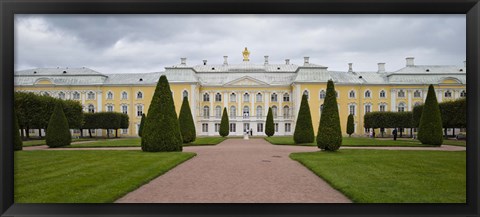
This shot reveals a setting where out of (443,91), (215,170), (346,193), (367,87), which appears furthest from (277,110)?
(346,193)

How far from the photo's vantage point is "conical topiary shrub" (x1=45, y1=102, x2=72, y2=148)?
753 inches

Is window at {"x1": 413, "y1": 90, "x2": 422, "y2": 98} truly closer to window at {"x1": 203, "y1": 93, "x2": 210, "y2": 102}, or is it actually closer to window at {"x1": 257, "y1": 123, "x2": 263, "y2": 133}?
window at {"x1": 257, "y1": 123, "x2": 263, "y2": 133}

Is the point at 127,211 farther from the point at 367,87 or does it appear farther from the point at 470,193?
the point at 367,87

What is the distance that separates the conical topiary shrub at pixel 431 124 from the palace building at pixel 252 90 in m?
17.7

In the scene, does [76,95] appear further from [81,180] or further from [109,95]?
[81,180]

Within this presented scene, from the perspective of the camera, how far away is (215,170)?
1050 cm

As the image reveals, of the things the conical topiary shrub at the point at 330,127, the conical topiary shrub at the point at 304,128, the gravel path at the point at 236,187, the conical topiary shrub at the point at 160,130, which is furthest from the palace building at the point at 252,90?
the gravel path at the point at 236,187

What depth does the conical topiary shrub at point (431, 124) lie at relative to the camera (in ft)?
65.4

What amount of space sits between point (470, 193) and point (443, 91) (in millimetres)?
36371

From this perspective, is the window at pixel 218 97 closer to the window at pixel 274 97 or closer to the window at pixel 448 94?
the window at pixel 274 97

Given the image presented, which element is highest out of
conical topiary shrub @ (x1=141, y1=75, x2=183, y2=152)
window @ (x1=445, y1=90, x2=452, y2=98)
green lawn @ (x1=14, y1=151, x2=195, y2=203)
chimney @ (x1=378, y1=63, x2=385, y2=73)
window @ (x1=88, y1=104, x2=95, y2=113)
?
chimney @ (x1=378, y1=63, x2=385, y2=73)

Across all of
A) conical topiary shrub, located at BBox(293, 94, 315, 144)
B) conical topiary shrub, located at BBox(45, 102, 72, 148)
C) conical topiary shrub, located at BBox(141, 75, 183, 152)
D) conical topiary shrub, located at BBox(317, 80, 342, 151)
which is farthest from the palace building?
conical topiary shrub, located at BBox(317, 80, 342, 151)

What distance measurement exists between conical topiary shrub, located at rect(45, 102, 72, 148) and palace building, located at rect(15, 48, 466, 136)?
1840 centimetres

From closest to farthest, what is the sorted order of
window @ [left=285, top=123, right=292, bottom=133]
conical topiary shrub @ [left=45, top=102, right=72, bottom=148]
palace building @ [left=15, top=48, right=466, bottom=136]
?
conical topiary shrub @ [left=45, top=102, right=72, bottom=148] → palace building @ [left=15, top=48, right=466, bottom=136] → window @ [left=285, top=123, right=292, bottom=133]
